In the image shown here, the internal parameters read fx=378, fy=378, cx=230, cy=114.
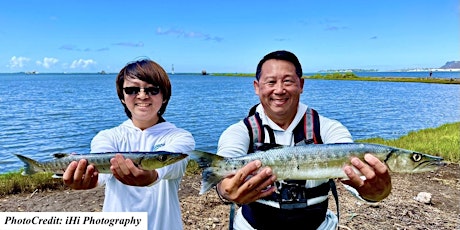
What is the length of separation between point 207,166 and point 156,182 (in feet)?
1.93

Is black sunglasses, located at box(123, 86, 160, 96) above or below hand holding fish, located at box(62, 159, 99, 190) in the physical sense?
above

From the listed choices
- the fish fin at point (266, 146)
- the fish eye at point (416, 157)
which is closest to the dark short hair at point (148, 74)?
the fish fin at point (266, 146)

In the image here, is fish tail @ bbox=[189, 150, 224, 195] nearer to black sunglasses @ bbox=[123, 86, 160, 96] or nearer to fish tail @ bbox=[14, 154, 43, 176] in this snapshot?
black sunglasses @ bbox=[123, 86, 160, 96]

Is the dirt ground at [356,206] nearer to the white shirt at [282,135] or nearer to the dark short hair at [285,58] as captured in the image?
the white shirt at [282,135]

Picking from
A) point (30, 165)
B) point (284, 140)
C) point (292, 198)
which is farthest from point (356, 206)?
point (30, 165)

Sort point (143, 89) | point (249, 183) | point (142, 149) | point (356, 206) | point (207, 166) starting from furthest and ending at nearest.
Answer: point (356, 206)
point (142, 149)
point (143, 89)
point (207, 166)
point (249, 183)

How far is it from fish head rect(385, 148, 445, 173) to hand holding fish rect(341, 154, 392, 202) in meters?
0.19

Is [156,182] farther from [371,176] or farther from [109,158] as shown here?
[371,176]

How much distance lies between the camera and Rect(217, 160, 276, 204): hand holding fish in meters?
3.40

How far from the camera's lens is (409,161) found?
3656mm

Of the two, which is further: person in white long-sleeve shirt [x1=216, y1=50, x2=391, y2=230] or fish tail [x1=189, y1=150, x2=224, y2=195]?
person in white long-sleeve shirt [x1=216, y1=50, x2=391, y2=230]

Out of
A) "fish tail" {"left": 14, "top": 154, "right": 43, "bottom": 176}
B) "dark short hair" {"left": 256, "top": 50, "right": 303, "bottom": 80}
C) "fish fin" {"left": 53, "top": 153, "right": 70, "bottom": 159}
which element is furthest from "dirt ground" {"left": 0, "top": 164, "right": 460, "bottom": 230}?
"dark short hair" {"left": 256, "top": 50, "right": 303, "bottom": 80}

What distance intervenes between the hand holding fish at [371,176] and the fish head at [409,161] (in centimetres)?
19

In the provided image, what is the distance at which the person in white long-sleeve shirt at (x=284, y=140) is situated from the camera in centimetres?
363
